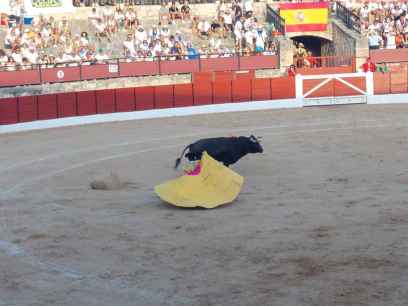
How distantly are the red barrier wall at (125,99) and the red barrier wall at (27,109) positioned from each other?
266 cm

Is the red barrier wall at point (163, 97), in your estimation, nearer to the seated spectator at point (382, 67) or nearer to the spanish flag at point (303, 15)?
the spanish flag at point (303, 15)

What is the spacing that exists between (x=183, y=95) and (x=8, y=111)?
18.8ft

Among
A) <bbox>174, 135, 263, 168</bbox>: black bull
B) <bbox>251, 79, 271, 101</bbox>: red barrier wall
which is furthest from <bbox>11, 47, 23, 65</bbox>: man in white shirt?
<bbox>174, 135, 263, 168</bbox>: black bull

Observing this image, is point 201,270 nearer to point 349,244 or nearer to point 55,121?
point 349,244

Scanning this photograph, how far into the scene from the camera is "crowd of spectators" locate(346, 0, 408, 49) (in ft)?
111

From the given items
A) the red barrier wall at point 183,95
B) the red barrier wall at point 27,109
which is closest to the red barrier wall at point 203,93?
the red barrier wall at point 183,95

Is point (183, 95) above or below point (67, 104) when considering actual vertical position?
above

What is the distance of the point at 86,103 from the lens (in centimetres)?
2542

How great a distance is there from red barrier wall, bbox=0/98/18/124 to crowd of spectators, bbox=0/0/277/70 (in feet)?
11.9

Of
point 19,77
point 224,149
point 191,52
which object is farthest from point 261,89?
point 224,149

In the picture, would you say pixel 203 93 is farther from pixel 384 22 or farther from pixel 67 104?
pixel 384 22

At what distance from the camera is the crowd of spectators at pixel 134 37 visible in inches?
1125

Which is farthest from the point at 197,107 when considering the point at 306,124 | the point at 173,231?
the point at 173,231

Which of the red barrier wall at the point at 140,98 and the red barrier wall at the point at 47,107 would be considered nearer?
the red barrier wall at the point at 140,98
